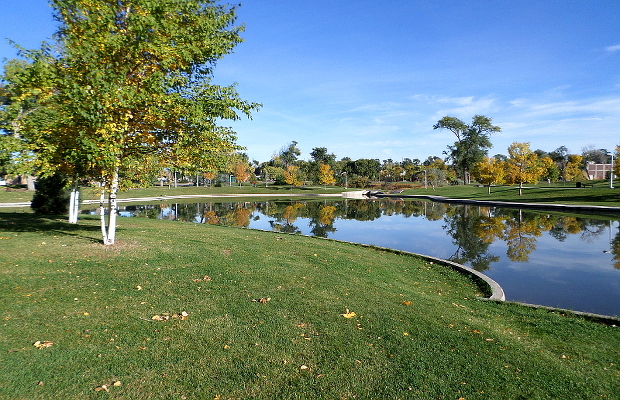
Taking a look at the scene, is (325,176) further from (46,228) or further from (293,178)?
(46,228)

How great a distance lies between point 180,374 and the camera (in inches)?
165

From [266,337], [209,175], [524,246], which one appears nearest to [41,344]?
[266,337]

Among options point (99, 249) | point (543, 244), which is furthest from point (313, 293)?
point (543, 244)

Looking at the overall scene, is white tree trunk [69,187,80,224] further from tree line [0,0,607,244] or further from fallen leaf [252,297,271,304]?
fallen leaf [252,297,271,304]

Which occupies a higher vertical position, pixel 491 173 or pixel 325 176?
pixel 325 176

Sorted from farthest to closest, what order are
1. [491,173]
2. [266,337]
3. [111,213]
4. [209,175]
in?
[209,175], [491,173], [111,213], [266,337]

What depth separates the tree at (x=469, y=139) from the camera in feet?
274

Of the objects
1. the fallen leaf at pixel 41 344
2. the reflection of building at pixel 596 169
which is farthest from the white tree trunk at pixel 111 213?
the reflection of building at pixel 596 169

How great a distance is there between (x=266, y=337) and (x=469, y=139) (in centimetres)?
8936

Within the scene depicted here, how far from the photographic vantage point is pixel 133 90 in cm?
830

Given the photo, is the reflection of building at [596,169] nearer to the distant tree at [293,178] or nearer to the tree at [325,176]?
the tree at [325,176]

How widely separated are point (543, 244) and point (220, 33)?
15872 mm

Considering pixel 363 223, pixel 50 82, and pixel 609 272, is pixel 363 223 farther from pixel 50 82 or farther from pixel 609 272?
pixel 50 82

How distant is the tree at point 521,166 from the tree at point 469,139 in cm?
3565
